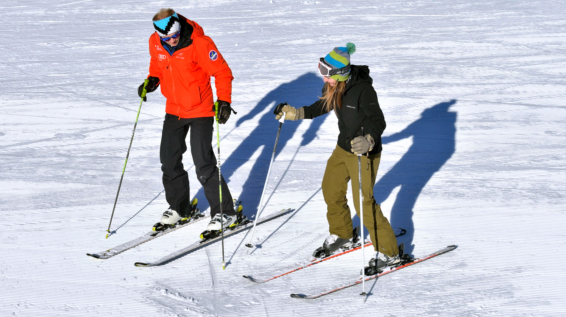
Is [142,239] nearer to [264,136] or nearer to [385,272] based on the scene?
[385,272]

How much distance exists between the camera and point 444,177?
261 inches

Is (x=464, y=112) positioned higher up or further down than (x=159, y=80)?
further down

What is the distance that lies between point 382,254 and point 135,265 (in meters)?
1.94

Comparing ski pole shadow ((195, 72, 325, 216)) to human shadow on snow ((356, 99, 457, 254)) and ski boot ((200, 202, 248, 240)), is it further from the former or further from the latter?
human shadow on snow ((356, 99, 457, 254))

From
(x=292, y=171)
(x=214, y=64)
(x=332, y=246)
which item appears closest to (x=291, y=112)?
(x=214, y=64)

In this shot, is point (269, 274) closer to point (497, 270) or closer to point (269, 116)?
point (497, 270)

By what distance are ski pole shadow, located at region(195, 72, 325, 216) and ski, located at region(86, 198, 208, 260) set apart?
490 mm

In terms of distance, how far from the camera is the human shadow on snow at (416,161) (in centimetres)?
→ 573

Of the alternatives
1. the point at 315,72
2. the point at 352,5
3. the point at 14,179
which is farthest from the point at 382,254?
the point at 352,5

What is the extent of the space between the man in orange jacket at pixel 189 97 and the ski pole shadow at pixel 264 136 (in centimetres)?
76

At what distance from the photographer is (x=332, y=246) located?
15.9 ft

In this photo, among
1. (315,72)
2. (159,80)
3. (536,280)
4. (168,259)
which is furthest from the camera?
(315,72)

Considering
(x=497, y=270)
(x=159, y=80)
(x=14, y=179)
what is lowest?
(x=14, y=179)

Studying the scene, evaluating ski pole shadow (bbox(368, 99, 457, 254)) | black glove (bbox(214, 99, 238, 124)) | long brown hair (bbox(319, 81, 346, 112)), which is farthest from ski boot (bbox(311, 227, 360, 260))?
black glove (bbox(214, 99, 238, 124))
